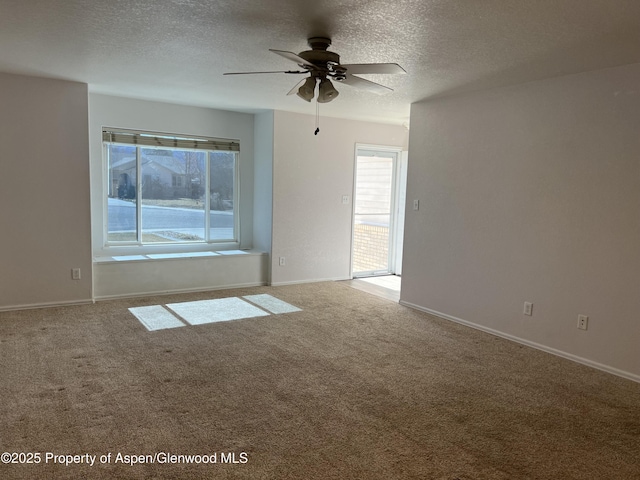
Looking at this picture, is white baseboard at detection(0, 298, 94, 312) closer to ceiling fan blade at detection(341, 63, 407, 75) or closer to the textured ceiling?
the textured ceiling

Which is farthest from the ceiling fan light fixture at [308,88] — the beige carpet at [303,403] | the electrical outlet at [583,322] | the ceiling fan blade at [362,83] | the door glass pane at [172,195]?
the door glass pane at [172,195]

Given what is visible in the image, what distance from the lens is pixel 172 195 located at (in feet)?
19.8

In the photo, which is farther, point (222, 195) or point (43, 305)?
point (222, 195)

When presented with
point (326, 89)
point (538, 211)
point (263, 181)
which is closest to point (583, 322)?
point (538, 211)

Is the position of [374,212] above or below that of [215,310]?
above

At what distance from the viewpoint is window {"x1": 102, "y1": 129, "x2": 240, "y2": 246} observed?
18.4ft

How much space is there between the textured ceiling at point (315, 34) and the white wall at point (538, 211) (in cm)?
29

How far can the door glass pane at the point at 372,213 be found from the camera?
695 cm

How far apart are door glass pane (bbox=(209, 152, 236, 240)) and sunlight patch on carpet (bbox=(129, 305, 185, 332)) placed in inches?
67.6

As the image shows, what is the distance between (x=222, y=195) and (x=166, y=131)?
1.13 meters

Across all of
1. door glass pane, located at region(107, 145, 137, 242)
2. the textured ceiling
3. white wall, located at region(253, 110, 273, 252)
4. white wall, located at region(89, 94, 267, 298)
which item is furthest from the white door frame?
door glass pane, located at region(107, 145, 137, 242)

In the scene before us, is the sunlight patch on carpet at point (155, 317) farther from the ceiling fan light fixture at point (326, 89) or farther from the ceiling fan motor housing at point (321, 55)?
the ceiling fan motor housing at point (321, 55)

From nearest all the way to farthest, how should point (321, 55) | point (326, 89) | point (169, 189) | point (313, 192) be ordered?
point (321, 55)
point (326, 89)
point (169, 189)
point (313, 192)

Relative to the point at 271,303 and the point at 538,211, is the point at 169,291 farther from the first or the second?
the point at 538,211
